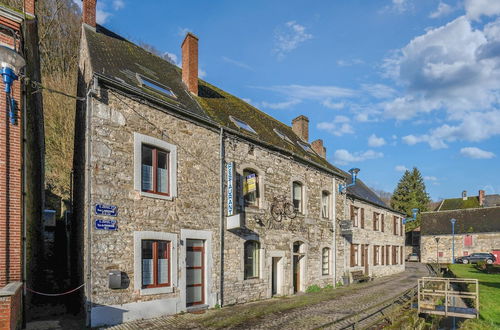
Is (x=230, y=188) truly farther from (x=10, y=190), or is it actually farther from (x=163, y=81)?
(x=10, y=190)

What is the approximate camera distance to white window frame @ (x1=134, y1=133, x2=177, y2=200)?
10.8m

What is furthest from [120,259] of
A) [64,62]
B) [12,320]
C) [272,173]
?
[64,62]

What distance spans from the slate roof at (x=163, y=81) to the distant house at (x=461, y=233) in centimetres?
3379

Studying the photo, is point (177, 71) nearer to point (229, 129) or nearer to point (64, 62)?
point (229, 129)

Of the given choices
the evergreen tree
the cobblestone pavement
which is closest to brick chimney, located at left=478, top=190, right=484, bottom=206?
the evergreen tree

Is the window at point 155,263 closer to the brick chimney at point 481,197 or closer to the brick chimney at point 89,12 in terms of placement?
the brick chimney at point 89,12

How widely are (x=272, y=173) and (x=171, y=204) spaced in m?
5.69

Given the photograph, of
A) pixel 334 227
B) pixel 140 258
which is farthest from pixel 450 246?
pixel 140 258

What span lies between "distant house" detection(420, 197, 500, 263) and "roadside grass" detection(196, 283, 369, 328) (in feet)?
108

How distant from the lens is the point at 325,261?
19.9 metres

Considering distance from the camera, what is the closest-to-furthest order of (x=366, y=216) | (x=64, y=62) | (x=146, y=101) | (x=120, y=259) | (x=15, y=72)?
(x=15, y=72), (x=120, y=259), (x=146, y=101), (x=64, y=62), (x=366, y=216)

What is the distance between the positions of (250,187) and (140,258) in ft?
16.8

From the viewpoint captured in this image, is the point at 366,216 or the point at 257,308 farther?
the point at 366,216

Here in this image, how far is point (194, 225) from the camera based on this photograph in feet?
40.2
